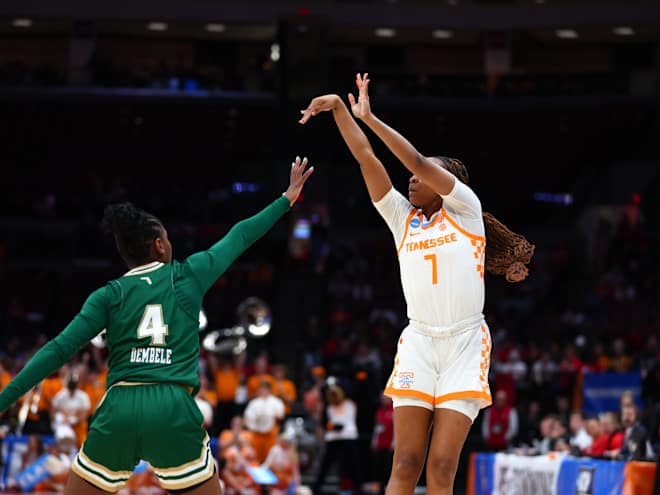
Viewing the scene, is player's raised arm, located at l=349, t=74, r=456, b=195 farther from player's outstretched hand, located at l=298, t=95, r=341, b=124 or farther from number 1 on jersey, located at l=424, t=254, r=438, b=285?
number 1 on jersey, located at l=424, t=254, r=438, b=285

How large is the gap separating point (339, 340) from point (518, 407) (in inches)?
266

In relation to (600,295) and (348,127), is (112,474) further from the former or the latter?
(600,295)

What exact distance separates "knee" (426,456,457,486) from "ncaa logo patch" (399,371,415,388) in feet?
1.40

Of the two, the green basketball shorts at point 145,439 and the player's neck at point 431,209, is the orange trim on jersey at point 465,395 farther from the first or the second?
the green basketball shorts at point 145,439

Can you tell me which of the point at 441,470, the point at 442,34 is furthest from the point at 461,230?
the point at 442,34

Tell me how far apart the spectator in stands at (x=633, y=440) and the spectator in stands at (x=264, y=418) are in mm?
6003

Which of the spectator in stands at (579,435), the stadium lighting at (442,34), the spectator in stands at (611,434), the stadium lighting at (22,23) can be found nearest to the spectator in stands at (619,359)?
the spectator in stands at (579,435)

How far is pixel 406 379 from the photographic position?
5961mm

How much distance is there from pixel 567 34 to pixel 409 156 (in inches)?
1169

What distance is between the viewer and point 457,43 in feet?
118

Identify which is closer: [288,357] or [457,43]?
[288,357]

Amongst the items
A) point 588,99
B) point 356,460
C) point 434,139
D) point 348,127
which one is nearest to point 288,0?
point 434,139

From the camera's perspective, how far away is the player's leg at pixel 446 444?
18.9 feet

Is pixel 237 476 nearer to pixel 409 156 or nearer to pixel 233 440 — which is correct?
pixel 233 440
